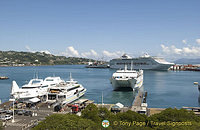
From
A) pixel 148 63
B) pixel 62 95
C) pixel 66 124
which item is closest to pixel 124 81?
pixel 62 95

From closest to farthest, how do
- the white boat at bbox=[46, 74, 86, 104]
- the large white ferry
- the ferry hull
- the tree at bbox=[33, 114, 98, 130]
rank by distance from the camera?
the tree at bbox=[33, 114, 98, 130] → the white boat at bbox=[46, 74, 86, 104] → the ferry hull → the large white ferry

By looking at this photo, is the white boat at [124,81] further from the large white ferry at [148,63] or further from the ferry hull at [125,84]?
the large white ferry at [148,63]

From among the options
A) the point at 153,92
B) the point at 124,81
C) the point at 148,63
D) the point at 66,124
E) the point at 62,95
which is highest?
the point at 148,63

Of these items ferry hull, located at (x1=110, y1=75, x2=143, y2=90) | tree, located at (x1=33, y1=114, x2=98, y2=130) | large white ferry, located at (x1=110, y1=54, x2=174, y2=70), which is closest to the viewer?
tree, located at (x1=33, y1=114, x2=98, y2=130)

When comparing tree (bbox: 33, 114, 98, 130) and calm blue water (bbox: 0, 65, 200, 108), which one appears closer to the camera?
tree (bbox: 33, 114, 98, 130)

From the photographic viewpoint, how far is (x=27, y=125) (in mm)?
22000

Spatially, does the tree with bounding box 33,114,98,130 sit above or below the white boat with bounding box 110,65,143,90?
above

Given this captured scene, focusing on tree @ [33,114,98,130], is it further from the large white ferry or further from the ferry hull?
the large white ferry

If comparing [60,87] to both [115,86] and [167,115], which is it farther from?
[167,115]

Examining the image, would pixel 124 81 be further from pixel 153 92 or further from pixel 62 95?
pixel 62 95

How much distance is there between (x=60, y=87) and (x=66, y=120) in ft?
88.8

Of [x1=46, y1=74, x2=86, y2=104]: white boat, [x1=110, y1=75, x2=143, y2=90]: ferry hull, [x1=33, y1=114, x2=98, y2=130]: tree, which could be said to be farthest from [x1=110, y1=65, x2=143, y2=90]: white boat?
[x1=33, y1=114, x2=98, y2=130]: tree

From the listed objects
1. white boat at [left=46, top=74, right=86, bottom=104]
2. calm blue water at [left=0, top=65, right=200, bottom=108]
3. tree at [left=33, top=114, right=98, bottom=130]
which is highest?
tree at [left=33, top=114, right=98, bottom=130]

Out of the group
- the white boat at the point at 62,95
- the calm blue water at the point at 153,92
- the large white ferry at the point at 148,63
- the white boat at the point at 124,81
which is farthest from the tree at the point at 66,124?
the large white ferry at the point at 148,63
